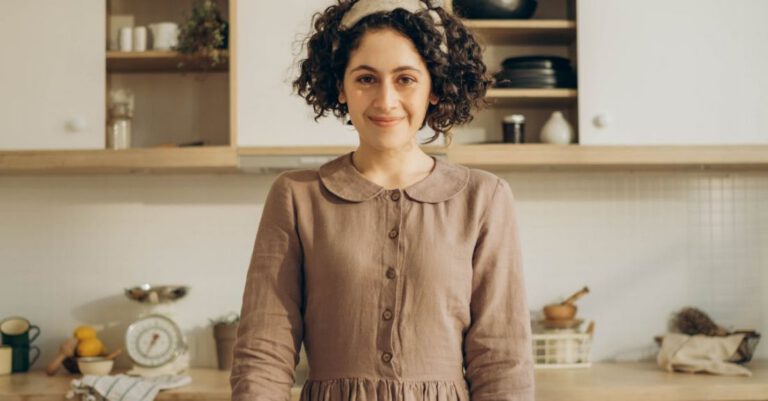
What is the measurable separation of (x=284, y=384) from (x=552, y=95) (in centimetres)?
187

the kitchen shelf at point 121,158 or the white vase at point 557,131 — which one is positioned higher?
the white vase at point 557,131

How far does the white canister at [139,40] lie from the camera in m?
3.00

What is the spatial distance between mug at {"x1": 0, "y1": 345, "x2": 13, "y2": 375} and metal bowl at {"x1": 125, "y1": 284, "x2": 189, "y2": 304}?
428mm

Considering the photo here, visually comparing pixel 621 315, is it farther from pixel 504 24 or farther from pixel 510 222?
pixel 510 222

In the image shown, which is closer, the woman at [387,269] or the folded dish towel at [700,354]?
the woman at [387,269]

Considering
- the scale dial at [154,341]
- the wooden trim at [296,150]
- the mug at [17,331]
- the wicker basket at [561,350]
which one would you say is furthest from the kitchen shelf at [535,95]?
the mug at [17,331]

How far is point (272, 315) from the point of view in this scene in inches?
50.0

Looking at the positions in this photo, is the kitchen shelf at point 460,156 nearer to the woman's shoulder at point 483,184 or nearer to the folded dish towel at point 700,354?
the folded dish towel at point 700,354

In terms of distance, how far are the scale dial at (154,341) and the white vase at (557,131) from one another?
4.27 feet

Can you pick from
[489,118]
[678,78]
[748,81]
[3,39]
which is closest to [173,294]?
[3,39]

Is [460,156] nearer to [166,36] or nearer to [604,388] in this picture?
[604,388]

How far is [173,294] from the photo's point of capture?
121 inches

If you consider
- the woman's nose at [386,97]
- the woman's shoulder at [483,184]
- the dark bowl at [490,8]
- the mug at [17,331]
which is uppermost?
the dark bowl at [490,8]

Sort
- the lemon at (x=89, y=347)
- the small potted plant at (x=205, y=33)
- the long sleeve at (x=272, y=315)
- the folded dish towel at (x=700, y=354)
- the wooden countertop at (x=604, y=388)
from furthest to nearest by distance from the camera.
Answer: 1. the lemon at (x=89, y=347)
2. the small potted plant at (x=205, y=33)
3. the folded dish towel at (x=700, y=354)
4. the wooden countertop at (x=604, y=388)
5. the long sleeve at (x=272, y=315)
